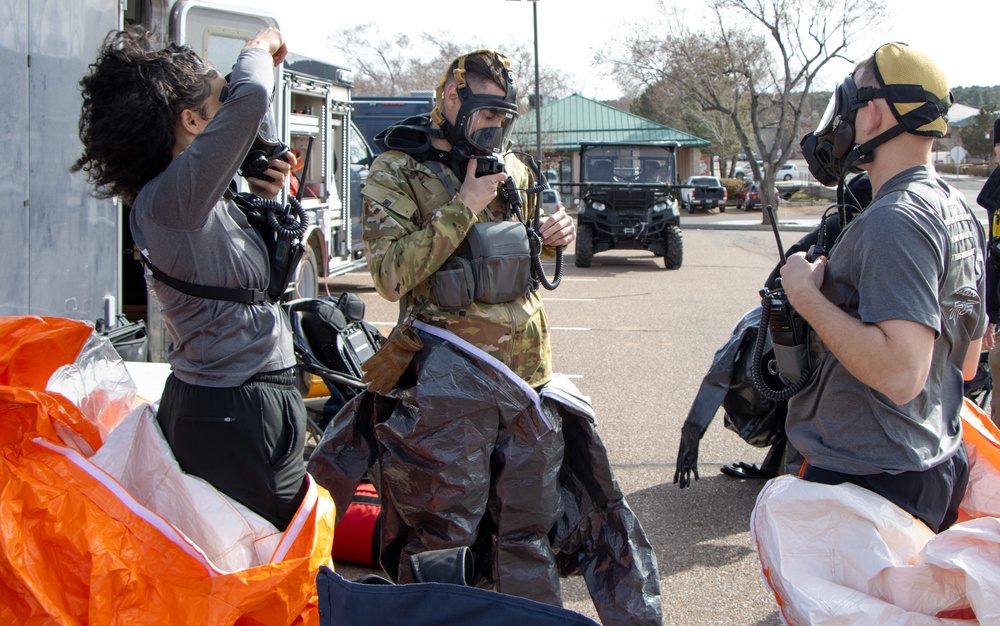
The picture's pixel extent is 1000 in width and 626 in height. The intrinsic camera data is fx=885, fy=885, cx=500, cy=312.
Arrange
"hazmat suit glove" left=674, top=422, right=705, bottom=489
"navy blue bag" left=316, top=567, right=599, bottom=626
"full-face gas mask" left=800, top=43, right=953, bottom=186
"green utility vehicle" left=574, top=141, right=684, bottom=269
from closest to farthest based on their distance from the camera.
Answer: "navy blue bag" left=316, top=567, right=599, bottom=626 → "full-face gas mask" left=800, top=43, right=953, bottom=186 → "hazmat suit glove" left=674, top=422, right=705, bottom=489 → "green utility vehicle" left=574, top=141, right=684, bottom=269

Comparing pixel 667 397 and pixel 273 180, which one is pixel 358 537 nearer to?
pixel 273 180

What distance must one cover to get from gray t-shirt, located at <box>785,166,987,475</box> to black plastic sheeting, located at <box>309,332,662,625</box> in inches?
32.2

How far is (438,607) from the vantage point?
55.1 inches

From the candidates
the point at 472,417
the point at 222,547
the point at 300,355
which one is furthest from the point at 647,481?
the point at 222,547

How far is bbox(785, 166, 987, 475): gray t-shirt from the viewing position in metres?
1.90

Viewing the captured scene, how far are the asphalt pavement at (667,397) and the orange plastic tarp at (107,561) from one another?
5.56ft

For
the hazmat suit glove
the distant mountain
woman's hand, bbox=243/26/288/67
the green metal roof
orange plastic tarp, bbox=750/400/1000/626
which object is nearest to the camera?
orange plastic tarp, bbox=750/400/1000/626

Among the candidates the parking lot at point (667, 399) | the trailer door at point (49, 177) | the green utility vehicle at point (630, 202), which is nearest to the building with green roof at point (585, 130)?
the green utility vehicle at point (630, 202)

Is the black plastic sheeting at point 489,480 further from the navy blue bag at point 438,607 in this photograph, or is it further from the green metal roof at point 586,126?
the green metal roof at point 586,126

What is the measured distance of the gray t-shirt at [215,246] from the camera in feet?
6.70

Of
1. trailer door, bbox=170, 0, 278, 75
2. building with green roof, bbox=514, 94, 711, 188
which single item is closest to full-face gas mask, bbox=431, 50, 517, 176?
trailer door, bbox=170, 0, 278, 75

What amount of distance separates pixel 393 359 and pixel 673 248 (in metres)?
12.8

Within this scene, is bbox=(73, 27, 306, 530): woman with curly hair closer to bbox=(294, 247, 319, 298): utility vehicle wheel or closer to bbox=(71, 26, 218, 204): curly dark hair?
bbox=(71, 26, 218, 204): curly dark hair

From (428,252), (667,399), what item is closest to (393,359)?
(428,252)
